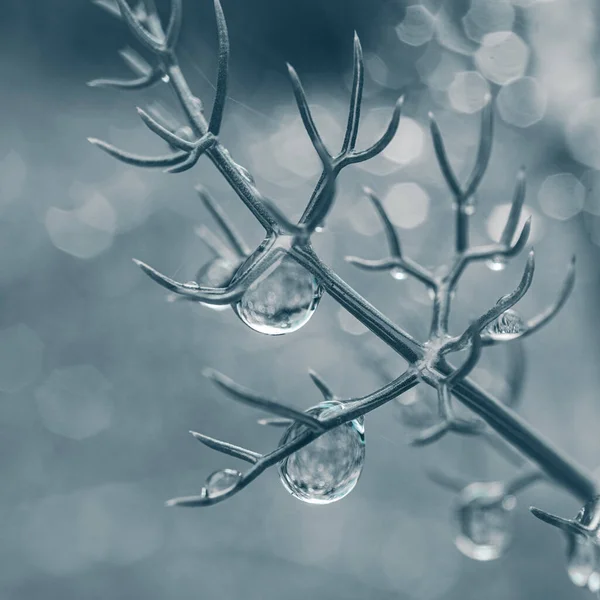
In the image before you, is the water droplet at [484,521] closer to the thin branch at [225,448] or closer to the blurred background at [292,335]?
the thin branch at [225,448]

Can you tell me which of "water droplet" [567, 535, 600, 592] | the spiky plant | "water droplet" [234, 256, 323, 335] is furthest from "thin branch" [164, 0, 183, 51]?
"water droplet" [567, 535, 600, 592]

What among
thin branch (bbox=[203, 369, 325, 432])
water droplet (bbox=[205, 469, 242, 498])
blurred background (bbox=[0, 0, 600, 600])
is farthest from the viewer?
blurred background (bbox=[0, 0, 600, 600])

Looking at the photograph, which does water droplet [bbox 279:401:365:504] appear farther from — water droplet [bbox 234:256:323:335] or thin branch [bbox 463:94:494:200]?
thin branch [bbox 463:94:494:200]

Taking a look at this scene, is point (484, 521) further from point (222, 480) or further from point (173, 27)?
point (173, 27)

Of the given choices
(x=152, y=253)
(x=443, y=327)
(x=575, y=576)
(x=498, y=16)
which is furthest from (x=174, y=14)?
(x=152, y=253)

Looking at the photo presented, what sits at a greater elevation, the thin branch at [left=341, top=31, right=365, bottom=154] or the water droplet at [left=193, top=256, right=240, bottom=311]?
the thin branch at [left=341, top=31, right=365, bottom=154]

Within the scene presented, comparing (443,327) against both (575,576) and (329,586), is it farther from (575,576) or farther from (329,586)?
(329,586)

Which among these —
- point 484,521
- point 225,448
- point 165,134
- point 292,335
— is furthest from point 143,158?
point 292,335
